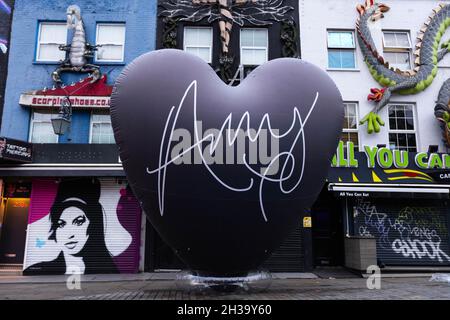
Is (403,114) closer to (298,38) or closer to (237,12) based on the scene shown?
(298,38)

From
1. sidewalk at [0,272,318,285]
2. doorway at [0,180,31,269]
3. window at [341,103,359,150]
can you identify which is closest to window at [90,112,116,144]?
doorway at [0,180,31,269]

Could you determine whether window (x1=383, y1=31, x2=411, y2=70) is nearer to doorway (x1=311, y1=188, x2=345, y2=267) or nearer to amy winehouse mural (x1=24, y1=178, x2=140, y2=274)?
doorway (x1=311, y1=188, x2=345, y2=267)

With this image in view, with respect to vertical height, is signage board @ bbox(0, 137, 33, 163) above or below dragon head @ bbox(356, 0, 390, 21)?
below

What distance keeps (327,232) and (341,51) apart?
6328mm

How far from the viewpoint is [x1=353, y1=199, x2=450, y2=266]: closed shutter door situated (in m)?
11.6

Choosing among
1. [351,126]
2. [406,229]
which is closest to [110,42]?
[351,126]

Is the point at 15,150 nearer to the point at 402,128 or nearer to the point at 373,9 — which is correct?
the point at 402,128

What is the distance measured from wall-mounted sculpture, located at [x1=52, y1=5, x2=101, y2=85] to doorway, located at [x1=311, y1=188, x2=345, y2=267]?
8.55 meters

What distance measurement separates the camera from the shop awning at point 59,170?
11.1 metres

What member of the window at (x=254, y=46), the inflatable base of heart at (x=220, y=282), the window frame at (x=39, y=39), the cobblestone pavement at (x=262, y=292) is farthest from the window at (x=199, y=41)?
the inflatable base of heart at (x=220, y=282)

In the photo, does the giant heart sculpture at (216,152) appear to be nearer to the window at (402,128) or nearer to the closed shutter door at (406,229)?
the closed shutter door at (406,229)

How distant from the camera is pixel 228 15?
42.2ft

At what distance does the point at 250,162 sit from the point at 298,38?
8880mm

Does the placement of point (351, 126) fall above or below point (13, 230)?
above
